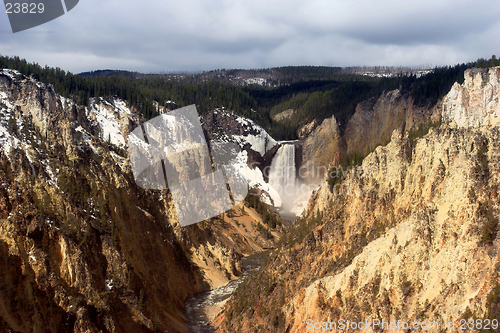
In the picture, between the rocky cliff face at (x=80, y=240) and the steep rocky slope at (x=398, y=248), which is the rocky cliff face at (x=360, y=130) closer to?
the rocky cliff face at (x=80, y=240)

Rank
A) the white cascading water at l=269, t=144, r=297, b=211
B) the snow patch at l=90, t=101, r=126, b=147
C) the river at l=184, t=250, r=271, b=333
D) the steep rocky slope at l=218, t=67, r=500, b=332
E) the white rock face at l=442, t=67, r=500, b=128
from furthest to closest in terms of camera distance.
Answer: the white cascading water at l=269, t=144, r=297, b=211 → the snow patch at l=90, t=101, r=126, b=147 → the white rock face at l=442, t=67, r=500, b=128 → the river at l=184, t=250, r=271, b=333 → the steep rocky slope at l=218, t=67, r=500, b=332

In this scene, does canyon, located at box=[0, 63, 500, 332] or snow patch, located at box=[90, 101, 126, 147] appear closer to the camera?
canyon, located at box=[0, 63, 500, 332]

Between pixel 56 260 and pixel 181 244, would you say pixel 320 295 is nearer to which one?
pixel 56 260

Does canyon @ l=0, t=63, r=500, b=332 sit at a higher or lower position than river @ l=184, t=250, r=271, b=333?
higher

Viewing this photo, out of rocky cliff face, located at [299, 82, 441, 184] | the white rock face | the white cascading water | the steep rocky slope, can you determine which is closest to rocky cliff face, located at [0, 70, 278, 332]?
the steep rocky slope

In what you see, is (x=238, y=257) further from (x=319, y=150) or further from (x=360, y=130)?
(x=360, y=130)

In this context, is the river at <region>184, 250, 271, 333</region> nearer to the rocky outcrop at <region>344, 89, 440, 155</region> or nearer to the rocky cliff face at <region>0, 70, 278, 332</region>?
the rocky cliff face at <region>0, 70, 278, 332</region>
